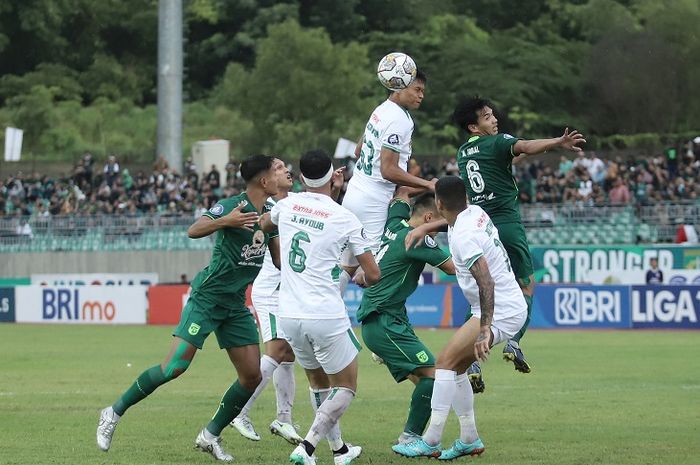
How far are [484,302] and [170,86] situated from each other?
1640 inches

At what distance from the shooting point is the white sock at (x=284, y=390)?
43.6 feet

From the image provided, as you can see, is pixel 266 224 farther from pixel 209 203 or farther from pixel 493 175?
pixel 209 203

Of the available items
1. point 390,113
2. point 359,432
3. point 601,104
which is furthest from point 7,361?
point 601,104

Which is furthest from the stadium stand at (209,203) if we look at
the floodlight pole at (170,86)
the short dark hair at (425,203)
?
the short dark hair at (425,203)

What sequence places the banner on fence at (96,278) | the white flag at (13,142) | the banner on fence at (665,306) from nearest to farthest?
the banner on fence at (665,306) < the banner on fence at (96,278) < the white flag at (13,142)

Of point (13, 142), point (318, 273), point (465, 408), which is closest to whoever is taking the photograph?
point (318, 273)

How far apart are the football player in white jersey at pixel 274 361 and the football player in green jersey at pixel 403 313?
1039 millimetres

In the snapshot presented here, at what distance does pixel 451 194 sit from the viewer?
11.6m

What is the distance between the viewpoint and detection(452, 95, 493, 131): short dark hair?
1274 centimetres

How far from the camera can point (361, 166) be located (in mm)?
12906

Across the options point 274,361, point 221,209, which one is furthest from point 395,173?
point 274,361

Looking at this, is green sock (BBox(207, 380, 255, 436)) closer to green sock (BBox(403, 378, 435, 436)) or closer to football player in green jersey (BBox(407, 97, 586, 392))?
green sock (BBox(403, 378, 435, 436))

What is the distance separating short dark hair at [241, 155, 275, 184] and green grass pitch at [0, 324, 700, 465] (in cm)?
253

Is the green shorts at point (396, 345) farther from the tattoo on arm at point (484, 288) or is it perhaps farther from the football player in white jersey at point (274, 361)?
the tattoo on arm at point (484, 288)
